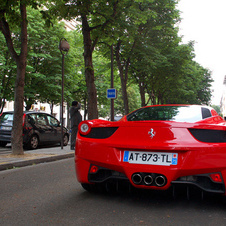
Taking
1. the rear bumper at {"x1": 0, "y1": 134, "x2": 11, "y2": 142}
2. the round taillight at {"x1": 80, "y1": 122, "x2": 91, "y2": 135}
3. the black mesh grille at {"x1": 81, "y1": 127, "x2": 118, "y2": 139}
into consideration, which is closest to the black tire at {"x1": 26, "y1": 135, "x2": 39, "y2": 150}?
the rear bumper at {"x1": 0, "y1": 134, "x2": 11, "y2": 142}

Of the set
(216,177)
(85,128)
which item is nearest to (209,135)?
(216,177)

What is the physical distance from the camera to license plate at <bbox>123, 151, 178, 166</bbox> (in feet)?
11.0

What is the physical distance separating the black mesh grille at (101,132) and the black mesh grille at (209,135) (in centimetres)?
94

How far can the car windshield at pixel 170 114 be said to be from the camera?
401 cm

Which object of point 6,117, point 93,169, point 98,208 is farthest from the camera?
point 6,117

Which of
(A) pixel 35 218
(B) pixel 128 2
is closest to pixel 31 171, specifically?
(A) pixel 35 218

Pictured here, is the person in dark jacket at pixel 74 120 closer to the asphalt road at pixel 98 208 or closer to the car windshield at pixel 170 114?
the asphalt road at pixel 98 208

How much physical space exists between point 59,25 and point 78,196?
25297mm

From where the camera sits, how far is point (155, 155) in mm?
3426

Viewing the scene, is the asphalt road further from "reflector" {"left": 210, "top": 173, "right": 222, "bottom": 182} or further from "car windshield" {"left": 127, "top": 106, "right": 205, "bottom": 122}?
"car windshield" {"left": 127, "top": 106, "right": 205, "bottom": 122}

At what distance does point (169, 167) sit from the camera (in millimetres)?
3312

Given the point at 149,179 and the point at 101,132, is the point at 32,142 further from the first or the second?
the point at 149,179

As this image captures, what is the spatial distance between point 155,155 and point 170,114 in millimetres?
957

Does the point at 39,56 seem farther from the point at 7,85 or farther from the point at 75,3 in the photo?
the point at 75,3
